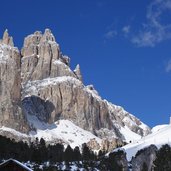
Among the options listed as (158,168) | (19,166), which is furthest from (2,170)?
(158,168)

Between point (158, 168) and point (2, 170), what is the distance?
430 ft

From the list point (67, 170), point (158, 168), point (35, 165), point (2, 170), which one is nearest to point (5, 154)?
point (35, 165)

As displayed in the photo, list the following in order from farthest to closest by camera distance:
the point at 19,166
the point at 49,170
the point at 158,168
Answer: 1. the point at 158,168
2. the point at 49,170
3. the point at 19,166

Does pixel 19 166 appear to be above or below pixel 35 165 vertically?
below

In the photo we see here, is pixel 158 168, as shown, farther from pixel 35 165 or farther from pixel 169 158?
pixel 35 165

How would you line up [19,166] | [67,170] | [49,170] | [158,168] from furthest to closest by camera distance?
1. [67,170]
2. [158,168]
3. [49,170]
4. [19,166]

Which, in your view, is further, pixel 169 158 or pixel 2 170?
pixel 169 158

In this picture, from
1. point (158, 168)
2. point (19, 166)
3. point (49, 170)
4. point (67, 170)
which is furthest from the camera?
point (67, 170)

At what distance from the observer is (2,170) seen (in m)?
62.6

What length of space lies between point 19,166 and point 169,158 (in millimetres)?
143914

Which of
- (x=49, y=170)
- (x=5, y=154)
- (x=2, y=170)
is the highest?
(x=5, y=154)

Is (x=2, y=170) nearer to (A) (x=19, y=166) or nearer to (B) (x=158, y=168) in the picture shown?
(A) (x=19, y=166)

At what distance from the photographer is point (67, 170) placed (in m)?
199

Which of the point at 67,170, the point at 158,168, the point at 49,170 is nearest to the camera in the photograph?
the point at 49,170
